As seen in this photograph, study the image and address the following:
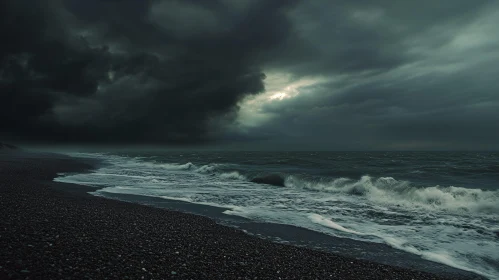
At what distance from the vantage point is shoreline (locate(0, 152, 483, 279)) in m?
6.12

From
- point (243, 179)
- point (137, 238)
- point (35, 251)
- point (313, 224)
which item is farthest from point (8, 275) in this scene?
point (243, 179)

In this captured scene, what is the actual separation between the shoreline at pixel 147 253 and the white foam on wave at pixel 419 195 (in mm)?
12015

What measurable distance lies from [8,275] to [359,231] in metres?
11.6

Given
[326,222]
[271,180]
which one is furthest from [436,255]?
[271,180]

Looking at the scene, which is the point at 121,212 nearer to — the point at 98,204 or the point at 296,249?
the point at 98,204

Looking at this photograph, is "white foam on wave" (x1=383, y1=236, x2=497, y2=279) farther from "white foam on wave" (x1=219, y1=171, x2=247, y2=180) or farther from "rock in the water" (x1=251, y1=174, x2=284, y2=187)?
"white foam on wave" (x1=219, y1=171, x2=247, y2=180)

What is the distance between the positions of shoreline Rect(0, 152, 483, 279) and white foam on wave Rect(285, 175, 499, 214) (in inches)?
473

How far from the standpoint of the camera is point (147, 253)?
7.43m

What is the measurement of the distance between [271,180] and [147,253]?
1004 inches

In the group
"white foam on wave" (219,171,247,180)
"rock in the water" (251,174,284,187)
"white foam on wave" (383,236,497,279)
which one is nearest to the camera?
"white foam on wave" (383,236,497,279)

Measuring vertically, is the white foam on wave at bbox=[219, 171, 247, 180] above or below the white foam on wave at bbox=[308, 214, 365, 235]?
below

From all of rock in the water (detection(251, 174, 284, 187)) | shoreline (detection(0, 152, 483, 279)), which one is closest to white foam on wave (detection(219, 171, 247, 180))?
rock in the water (detection(251, 174, 284, 187))

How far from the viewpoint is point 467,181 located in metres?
29.7

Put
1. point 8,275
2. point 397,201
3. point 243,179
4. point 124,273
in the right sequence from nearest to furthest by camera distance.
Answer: point 8,275 → point 124,273 → point 397,201 → point 243,179
